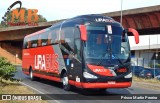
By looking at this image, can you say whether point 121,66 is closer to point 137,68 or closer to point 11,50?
point 137,68

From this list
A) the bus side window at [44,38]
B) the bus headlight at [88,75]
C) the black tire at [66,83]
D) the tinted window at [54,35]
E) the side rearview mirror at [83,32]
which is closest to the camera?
the side rearview mirror at [83,32]

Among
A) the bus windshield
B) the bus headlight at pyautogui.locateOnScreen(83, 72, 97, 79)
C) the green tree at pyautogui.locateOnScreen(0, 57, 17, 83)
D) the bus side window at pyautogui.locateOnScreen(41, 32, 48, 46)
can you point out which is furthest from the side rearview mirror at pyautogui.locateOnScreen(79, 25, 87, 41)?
the bus side window at pyautogui.locateOnScreen(41, 32, 48, 46)

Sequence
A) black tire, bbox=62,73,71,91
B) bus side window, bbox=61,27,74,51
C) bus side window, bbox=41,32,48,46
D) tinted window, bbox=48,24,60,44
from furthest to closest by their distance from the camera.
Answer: bus side window, bbox=41,32,48,46 < tinted window, bbox=48,24,60,44 < black tire, bbox=62,73,71,91 < bus side window, bbox=61,27,74,51

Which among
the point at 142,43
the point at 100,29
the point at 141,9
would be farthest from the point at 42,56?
the point at 142,43

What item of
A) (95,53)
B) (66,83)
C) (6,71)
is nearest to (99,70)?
(95,53)

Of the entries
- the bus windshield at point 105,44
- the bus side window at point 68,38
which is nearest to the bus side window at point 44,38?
the bus side window at point 68,38

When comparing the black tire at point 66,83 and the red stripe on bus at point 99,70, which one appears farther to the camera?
the black tire at point 66,83

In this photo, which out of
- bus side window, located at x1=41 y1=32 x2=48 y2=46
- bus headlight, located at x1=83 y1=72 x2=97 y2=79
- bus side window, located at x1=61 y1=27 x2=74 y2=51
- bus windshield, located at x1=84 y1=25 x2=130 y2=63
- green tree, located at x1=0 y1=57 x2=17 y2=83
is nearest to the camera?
bus headlight, located at x1=83 y1=72 x2=97 y2=79

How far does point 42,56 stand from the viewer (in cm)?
2162

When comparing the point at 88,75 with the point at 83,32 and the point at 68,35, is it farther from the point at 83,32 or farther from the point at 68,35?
the point at 68,35

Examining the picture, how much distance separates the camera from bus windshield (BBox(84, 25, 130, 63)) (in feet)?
49.6

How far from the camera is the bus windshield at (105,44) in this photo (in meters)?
15.1

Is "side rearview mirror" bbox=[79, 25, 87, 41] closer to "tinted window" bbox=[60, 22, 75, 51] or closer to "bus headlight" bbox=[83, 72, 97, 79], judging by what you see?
"bus headlight" bbox=[83, 72, 97, 79]

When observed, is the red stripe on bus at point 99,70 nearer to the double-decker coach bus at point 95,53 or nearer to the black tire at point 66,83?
the double-decker coach bus at point 95,53
